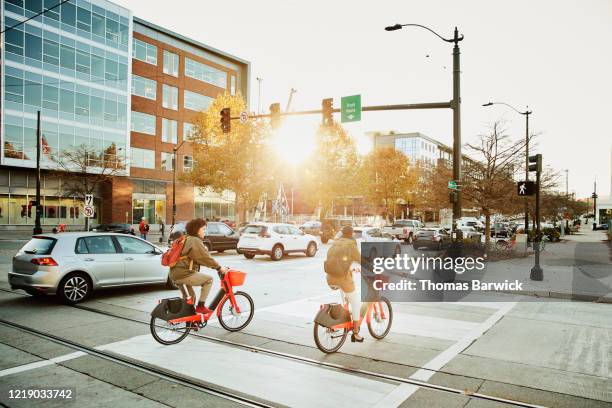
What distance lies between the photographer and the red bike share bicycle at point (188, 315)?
252 inches

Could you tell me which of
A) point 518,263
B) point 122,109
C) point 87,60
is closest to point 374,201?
point 122,109

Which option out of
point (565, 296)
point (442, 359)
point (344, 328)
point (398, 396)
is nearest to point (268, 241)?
point (565, 296)

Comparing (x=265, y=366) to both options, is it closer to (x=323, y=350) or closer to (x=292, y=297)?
(x=323, y=350)

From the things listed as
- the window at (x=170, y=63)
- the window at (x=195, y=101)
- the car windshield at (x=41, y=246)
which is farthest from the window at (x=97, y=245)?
the window at (x=195, y=101)

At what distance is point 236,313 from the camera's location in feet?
23.8

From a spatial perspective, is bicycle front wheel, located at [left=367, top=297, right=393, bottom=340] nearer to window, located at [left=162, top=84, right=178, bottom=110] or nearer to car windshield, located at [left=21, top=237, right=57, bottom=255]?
car windshield, located at [left=21, top=237, right=57, bottom=255]

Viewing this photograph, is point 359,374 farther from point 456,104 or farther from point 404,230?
point 404,230

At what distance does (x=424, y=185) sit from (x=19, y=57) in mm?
31460

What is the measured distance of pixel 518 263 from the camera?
58.5 feet

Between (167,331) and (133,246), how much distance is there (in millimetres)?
4612

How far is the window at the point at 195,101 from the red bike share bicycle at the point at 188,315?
44785 mm

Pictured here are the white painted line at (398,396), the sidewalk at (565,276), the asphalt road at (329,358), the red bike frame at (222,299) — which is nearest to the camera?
the white painted line at (398,396)

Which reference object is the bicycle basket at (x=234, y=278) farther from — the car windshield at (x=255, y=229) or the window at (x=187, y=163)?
the window at (x=187, y=163)

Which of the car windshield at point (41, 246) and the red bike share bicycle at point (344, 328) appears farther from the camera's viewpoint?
the car windshield at point (41, 246)
